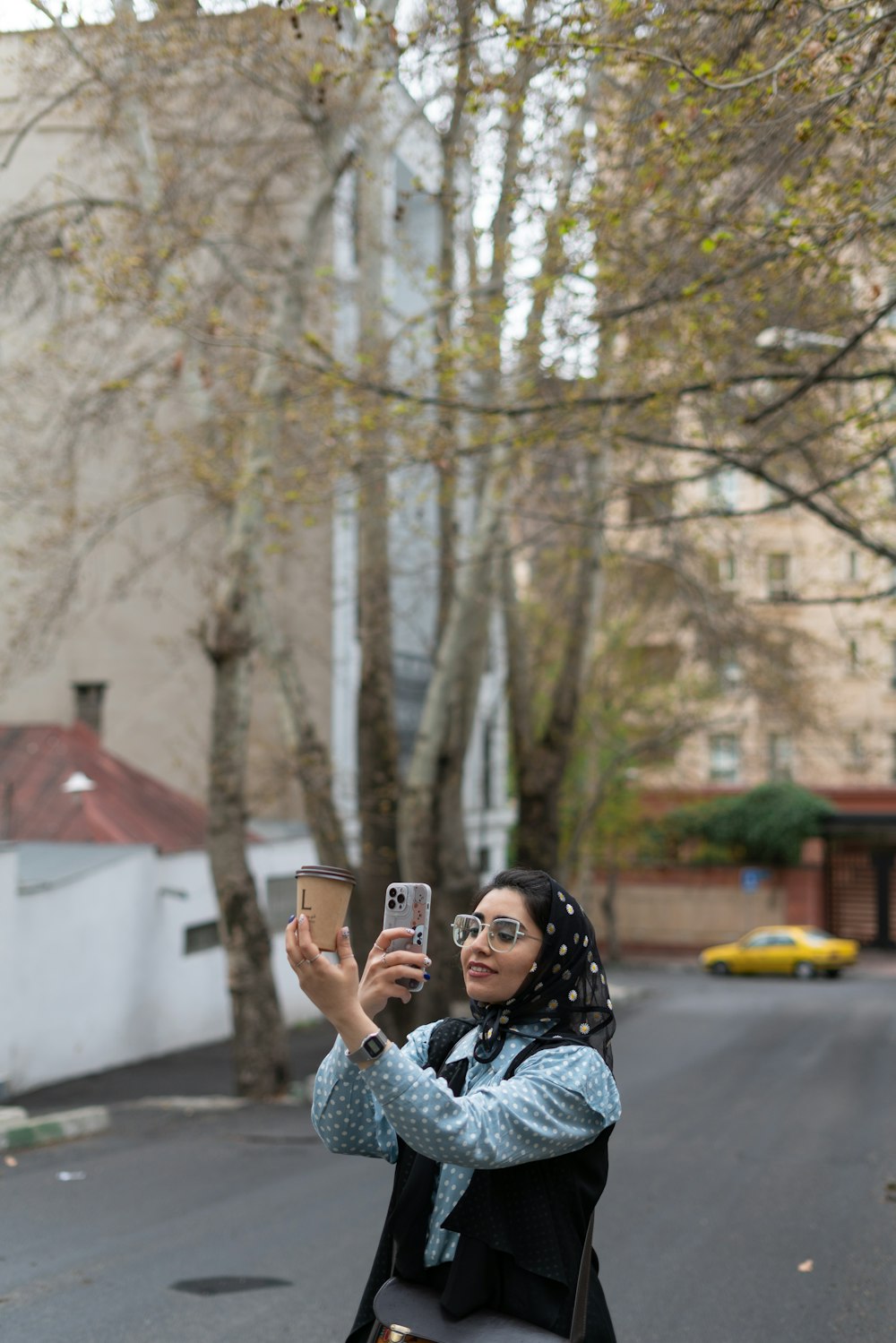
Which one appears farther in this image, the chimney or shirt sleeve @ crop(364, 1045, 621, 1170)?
the chimney

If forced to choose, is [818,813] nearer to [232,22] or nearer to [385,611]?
[385,611]

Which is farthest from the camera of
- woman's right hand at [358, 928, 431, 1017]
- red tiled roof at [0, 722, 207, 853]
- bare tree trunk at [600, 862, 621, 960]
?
bare tree trunk at [600, 862, 621, 960]

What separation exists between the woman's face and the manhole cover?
14.9ft

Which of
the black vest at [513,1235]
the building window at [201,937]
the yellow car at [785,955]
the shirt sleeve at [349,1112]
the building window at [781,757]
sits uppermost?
the building window at [781,757]

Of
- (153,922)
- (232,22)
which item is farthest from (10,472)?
(232,22)

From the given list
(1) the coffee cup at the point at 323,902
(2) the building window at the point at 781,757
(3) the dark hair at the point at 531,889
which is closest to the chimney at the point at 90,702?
(2) the building window at the point at 781,757

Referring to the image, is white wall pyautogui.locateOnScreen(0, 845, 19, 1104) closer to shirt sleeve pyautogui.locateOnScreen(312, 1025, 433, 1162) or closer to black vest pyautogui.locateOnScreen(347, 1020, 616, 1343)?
shirt sleeve pyautogui.locateOnScreen(312, 1025, 433, 1162)

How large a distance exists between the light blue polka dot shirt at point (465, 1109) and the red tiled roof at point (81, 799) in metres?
16.7

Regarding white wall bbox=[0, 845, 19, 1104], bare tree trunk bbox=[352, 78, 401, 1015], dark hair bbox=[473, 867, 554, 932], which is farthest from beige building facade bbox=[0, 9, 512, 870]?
dark hair bbox=[473, 867, 554, 932]

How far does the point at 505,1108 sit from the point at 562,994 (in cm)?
31

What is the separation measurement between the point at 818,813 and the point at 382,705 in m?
26.3

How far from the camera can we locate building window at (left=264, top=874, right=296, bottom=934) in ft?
75.6

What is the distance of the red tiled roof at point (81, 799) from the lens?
1972 cm

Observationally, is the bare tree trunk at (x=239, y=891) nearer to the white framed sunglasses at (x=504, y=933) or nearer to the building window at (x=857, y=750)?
the white framed sunglasses at (x=504, y=933)
